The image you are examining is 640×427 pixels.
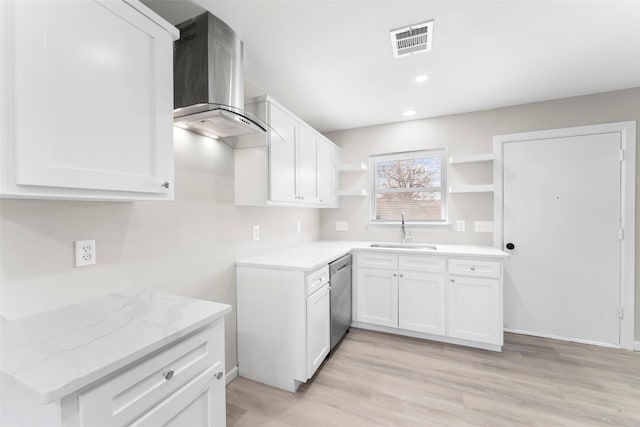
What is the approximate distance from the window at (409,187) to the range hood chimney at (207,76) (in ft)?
7.58

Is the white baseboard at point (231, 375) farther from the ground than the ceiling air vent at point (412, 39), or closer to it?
closer to it

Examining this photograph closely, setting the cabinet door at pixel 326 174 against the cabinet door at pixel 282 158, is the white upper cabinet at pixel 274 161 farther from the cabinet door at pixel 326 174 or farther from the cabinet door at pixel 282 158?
the cabinet door at pixel 326 174

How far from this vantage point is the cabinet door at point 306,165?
8.13 feet

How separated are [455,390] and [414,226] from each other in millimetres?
1807

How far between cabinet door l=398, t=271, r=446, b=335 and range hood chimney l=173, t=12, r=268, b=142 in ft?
7.23

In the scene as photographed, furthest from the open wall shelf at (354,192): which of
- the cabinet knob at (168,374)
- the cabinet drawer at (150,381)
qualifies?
the cabinet knob at (168,374)

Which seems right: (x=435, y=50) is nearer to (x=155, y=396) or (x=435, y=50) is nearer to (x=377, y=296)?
(x=377, y=296)

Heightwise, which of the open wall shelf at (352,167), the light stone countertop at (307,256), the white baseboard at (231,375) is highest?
the open wall shelf at (352,167)

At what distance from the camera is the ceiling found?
149 cm

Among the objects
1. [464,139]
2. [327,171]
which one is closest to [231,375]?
[327,171]

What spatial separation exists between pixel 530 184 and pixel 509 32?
70.2 inches

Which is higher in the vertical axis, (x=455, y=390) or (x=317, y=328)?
(x=317, y=328)

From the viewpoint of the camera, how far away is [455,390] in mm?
1967

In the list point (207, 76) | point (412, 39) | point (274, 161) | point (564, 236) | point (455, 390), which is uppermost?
point (412, 39)
